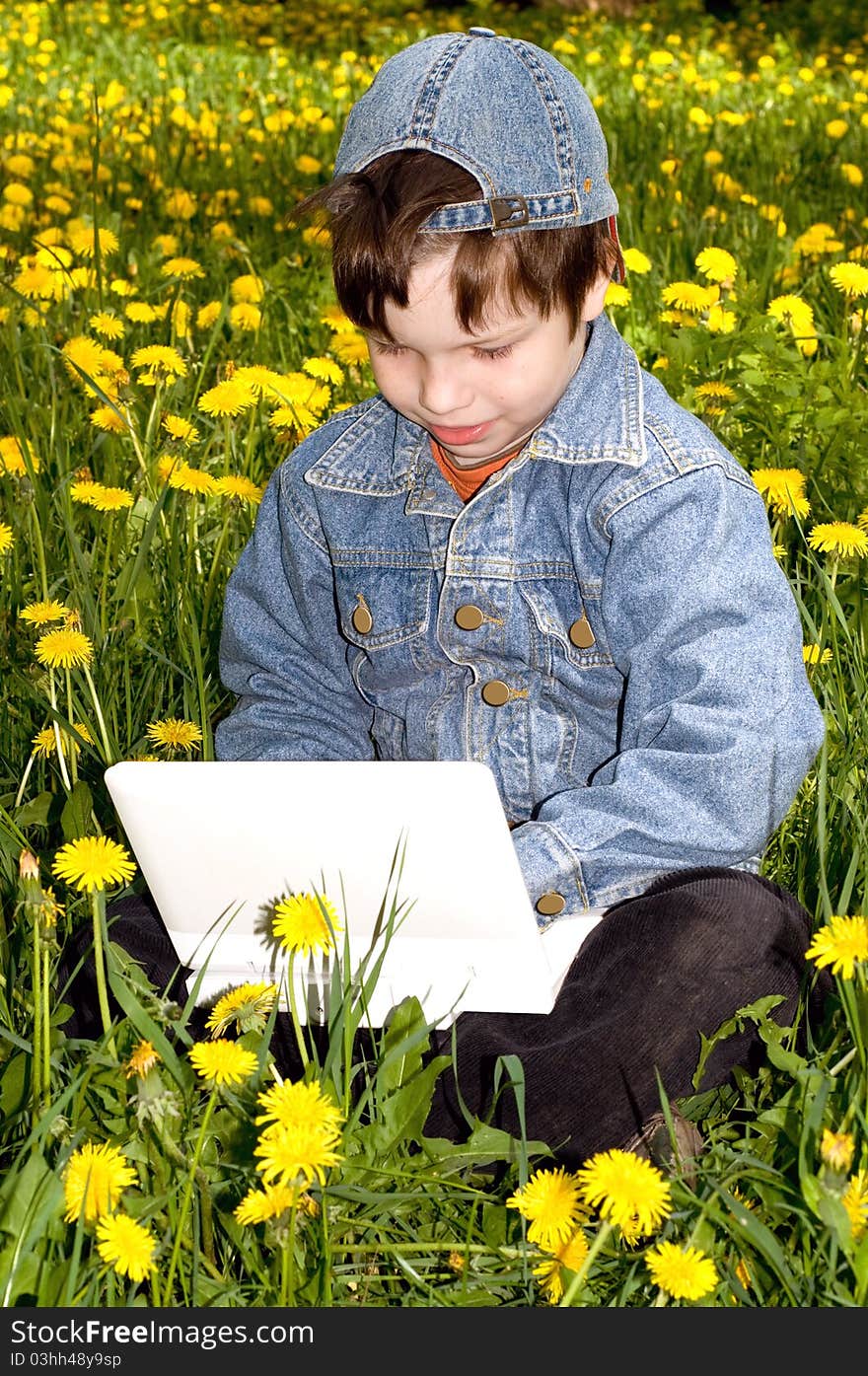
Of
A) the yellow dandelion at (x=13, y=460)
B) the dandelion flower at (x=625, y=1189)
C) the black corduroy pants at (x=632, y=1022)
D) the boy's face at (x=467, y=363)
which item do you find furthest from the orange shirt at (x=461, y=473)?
the dandelion flower at (x=625, y=1189)

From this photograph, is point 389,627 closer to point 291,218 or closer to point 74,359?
point 291,218

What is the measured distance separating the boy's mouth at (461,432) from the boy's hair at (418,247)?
11 centimetres

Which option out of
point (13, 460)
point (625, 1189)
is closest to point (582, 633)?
point (625, 1189)

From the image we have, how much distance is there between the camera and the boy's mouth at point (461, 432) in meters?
1.58

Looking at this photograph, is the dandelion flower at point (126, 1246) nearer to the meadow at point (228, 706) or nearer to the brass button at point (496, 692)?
the meadow at point (228, 706)

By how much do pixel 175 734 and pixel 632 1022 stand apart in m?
0.67

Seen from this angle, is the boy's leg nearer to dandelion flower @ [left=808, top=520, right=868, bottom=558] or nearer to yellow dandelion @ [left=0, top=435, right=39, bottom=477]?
dandelion flower @ [left=808, top=520, right=868, bottom=558]

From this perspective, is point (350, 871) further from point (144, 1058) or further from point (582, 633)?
point (582, 633)

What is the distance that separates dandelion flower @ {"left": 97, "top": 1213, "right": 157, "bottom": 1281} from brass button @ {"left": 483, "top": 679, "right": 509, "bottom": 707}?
77 centimetres

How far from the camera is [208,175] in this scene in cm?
428

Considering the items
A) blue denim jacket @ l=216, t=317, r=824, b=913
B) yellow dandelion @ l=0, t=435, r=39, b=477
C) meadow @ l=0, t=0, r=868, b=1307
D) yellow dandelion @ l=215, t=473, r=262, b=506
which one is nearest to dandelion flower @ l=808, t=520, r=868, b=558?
meadow @ l=0, t=0, r=868, b=1307

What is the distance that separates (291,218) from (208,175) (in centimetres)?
285

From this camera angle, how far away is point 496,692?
1732 mm

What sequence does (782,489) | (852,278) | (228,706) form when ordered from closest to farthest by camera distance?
1. (782,489)
2. (228,706)
3. (852,278)
